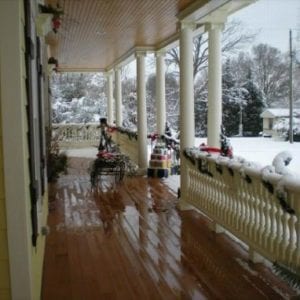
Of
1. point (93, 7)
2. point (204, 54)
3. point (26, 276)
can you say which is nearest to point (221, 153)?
point (93, 7)

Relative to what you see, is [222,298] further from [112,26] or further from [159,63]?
[159,63]

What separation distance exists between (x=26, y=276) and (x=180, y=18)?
213 inches

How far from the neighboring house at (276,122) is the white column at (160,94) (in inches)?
320

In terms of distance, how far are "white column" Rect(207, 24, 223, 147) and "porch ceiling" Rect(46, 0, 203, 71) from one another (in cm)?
65

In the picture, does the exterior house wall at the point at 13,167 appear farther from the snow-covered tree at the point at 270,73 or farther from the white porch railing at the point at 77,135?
the snow-covered tree at the point at 270,73

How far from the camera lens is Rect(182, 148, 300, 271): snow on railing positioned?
151 inches

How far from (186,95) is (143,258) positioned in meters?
3.27

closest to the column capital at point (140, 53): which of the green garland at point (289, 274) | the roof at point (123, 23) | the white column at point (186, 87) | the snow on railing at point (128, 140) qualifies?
the roof at point (123, 23)

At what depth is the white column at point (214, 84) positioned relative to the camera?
713 cm

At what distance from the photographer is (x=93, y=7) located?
6.74 meters

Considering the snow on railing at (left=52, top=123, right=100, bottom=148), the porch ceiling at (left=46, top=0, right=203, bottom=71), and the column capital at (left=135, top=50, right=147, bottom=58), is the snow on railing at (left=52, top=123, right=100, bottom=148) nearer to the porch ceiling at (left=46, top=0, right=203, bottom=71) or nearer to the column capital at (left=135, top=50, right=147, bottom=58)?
the porch ceiling at (left=46, top=0, right=203, bottom=71)

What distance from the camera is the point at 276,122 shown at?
64.8 feet

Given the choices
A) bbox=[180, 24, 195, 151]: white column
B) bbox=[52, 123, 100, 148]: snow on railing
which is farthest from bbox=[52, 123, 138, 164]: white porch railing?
bbox=[180, 24, 195, 151]: white column

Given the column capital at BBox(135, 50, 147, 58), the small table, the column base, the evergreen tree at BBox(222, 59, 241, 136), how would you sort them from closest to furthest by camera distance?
the column base, the small table, the column capital at BBox(135, 50, 147, 58), the evergreen tree at BBox(222, 59, 241, 136)
